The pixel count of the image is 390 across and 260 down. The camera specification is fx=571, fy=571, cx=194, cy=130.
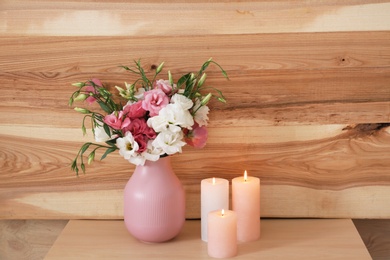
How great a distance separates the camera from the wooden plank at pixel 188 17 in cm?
144

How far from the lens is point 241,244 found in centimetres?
139

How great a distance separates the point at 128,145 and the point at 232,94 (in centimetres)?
33

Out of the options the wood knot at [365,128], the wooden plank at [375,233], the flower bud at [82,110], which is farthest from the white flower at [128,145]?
the wooden plank at [375,233]

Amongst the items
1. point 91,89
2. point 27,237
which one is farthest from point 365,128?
point 27,237

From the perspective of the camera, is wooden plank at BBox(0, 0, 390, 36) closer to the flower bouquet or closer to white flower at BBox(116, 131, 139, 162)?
the flower bouquet

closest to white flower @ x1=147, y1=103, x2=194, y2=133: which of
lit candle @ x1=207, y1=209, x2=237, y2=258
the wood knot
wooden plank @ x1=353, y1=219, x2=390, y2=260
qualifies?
lit candle @ x1=207, y1=209, x2=237, y2=258

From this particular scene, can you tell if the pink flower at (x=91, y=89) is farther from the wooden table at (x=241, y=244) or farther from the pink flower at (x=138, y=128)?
the wooden table at (x=241, y=244)

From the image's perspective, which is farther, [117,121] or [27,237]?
[27,237]

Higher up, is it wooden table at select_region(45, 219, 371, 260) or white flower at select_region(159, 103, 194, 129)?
white flower at select_region(159, 103, 194, 129)

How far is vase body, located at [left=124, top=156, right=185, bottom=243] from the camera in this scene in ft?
4.42

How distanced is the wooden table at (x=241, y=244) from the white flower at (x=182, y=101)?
344 mm

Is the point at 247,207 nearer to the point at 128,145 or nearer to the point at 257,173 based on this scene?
the point at 257,173

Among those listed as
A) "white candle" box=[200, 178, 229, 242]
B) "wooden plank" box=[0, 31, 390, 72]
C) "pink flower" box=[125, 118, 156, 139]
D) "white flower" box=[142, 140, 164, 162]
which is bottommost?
"white candle" box=[200, 178, 229, 242]

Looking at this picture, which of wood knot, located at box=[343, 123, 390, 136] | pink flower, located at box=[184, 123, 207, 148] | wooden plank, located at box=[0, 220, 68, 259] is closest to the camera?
pink flower, located at box=[184, 123, 207, 148]
